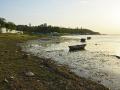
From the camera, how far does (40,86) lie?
15883 mm

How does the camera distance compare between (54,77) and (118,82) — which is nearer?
(54,77)

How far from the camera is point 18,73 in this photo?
19.6 metres

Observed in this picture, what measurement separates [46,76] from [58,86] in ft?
11.4

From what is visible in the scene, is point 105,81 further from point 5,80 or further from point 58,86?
point 5,80

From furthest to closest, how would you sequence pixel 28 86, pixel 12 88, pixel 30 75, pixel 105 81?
1. pixel 105 81
2. pixel 30 75
3. pixel 28 86
4. pixel 12 88

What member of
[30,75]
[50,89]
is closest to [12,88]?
[50,89]

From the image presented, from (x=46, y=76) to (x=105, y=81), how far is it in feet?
20.9

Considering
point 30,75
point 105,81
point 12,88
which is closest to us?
point 12,88

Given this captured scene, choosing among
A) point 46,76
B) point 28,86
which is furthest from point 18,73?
point 28,86

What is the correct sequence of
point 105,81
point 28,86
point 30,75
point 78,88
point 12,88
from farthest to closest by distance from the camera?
point 105,81 < point 30,75 < point 78,88 < point 28,86 < point 12,88

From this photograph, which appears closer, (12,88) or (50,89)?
(12,88)

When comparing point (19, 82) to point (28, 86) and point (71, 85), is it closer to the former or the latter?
point (28, 86)

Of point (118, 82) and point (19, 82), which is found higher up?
point (19, 82)

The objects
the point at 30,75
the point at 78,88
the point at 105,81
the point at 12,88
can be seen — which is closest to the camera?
the point at 12,88
